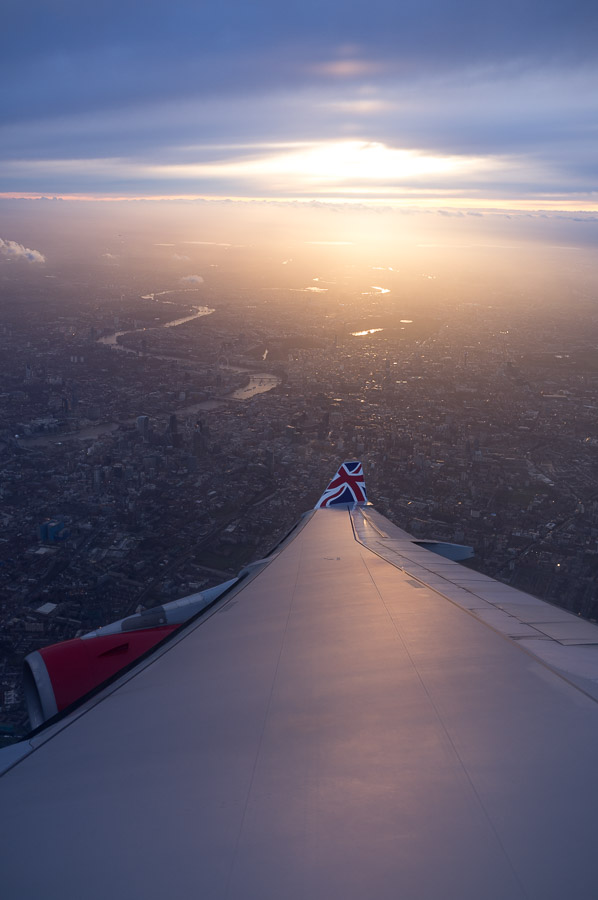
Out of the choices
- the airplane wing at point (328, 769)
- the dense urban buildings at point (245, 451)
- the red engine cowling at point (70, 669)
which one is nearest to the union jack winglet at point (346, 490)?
the dense urban buildings at point (245, 451)

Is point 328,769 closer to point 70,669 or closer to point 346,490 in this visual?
point 70,669

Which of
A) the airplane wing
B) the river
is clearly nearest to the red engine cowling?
the airplane wing

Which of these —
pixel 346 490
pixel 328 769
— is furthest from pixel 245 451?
A: pixel 328 769

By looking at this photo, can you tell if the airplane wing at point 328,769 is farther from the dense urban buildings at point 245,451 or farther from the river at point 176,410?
the river at point 176,410

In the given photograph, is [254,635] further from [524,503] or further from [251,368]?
[251,368]

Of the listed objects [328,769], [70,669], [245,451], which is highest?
[328,769]

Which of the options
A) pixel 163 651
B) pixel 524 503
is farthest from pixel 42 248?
pixel 163 651

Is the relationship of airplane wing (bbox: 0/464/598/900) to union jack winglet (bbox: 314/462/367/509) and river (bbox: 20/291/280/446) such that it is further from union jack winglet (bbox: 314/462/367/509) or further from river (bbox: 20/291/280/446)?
river (bbox: 20/291/280/446)

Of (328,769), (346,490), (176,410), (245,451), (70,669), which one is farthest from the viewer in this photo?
(176,410)
